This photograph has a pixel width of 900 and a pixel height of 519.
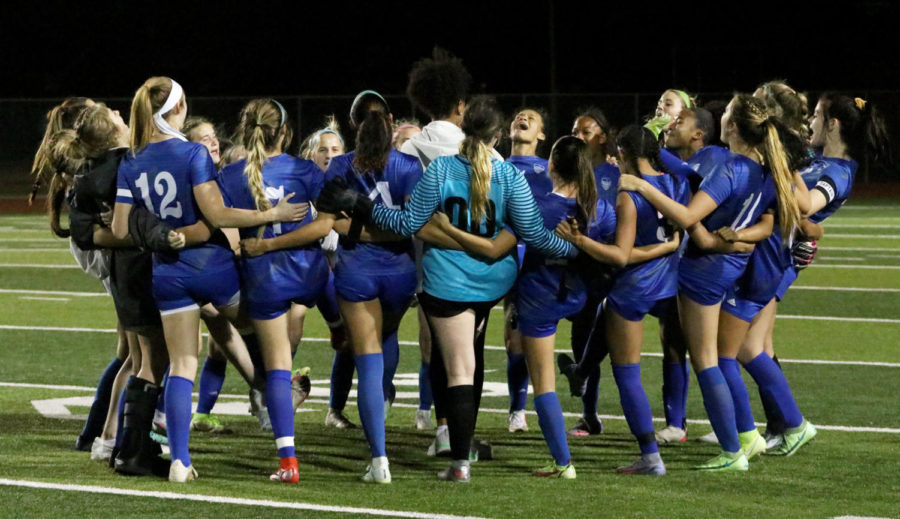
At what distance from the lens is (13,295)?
15742 mm

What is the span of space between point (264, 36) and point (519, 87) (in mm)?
7831

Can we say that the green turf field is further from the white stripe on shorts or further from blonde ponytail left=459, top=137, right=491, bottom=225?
blonde ponytail left=459, top=137, right=491, bottom=225

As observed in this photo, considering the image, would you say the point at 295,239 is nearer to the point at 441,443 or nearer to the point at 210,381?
the point at 441,443

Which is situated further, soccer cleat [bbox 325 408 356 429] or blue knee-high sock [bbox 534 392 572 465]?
soccer cleat [bbox 325 408 356 429]

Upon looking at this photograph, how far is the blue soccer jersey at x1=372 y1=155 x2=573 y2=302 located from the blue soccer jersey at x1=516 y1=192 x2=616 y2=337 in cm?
18

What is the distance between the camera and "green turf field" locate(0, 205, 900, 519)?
21.7 ft

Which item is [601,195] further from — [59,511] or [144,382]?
[59,511]

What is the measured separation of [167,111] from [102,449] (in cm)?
187

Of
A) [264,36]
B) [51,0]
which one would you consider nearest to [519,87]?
[264,36]

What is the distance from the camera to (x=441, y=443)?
26.2ft

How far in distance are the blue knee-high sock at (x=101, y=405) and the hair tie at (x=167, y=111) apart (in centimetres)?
157

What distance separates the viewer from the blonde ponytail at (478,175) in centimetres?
687

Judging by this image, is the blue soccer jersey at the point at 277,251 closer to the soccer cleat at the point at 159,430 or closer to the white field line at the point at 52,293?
the soccer cleat at the point at 159,430

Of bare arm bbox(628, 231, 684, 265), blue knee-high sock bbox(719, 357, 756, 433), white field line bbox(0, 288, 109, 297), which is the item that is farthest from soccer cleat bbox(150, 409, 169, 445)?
white field line bbox(0, 288, 109, 297)
